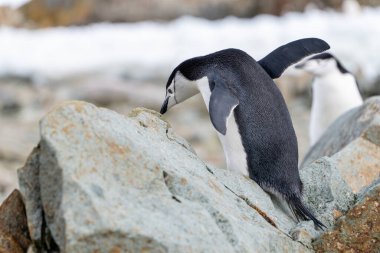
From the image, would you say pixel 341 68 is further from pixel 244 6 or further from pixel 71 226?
pixel 244 6

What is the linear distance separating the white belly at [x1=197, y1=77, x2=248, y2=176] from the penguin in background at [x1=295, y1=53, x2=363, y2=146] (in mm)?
3411

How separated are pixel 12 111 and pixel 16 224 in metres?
9.19

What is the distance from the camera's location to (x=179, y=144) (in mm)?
2938

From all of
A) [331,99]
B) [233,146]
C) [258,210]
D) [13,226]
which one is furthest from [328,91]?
[13,226]

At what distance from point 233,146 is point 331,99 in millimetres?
3692

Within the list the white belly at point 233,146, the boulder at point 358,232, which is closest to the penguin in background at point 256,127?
the white belly at point 233,146

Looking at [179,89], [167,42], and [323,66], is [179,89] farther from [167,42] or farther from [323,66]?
[167,42]

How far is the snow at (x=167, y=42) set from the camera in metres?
13.7

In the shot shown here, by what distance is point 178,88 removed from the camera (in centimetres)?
359

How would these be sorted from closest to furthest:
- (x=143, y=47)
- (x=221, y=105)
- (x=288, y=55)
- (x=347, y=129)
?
1. (x=221, y=105)
2. (x=288, y=55)
3. (x=347, y=129)
4. (x=143, y=47)

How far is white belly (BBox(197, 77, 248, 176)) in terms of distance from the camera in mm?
3200

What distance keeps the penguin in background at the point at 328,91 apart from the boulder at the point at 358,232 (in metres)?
3.91

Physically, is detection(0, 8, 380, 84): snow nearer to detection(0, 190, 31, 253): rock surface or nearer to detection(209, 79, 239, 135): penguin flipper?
detection(209, 79, 239, 135): penguin flipper

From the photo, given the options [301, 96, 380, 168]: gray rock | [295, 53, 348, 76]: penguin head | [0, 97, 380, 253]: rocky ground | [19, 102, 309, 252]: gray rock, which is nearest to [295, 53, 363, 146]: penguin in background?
[295, 53, 348, 76]: penguin head
